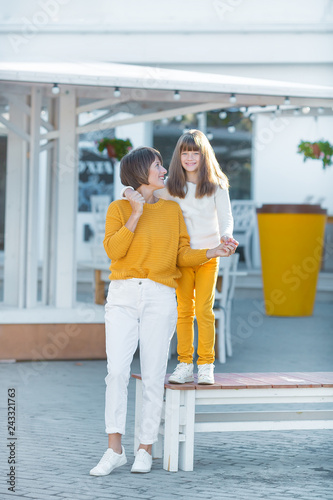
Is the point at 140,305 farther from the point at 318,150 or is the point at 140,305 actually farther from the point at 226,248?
the point at 318,150

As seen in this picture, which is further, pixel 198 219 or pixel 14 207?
pixel 14 207

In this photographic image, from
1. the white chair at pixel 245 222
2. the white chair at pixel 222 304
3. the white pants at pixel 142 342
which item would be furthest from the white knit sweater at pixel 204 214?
the white chair at pixel 245 222

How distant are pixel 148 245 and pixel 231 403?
910mm

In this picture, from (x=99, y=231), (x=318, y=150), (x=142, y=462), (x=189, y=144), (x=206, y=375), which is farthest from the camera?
(x=99, y=231)

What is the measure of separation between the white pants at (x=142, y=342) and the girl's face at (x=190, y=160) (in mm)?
660

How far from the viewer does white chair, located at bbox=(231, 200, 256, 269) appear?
14547 millimetres

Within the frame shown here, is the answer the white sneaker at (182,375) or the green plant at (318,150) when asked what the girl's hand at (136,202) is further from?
the green plant at (318,150)

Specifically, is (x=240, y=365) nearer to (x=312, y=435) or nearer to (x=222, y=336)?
Answer: (x=222, y=336)

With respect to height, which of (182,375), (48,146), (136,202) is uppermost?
(48,146)

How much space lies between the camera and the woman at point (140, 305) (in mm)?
4168

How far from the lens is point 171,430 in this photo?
4273mm

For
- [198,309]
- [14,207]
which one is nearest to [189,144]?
[198,309]

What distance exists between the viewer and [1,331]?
7.65 metres

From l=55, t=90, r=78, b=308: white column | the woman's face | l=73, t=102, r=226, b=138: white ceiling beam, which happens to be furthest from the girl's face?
l=55, t=90, r=78, b=308: white column
